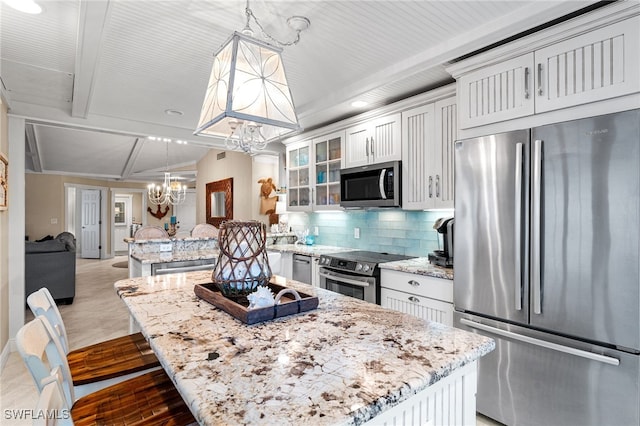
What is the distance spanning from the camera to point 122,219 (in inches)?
460

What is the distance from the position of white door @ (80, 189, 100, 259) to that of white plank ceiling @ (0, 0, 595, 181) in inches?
304

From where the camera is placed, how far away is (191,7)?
71.1 inches

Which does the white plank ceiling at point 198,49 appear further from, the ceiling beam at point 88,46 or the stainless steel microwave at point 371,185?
the stainless steel microwave at point 371,185

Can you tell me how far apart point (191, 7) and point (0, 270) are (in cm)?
277

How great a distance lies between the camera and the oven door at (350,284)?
112 inches

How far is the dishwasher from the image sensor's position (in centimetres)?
369

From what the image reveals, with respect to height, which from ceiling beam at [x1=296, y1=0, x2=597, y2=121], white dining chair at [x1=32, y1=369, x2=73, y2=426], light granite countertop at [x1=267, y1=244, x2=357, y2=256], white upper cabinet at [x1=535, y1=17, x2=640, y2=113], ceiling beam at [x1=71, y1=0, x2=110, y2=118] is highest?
ceiling beam at [x1=296, y1=0, x2=597, y2=121]

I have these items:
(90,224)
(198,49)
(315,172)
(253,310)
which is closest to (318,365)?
(253,310)

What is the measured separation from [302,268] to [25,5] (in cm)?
299

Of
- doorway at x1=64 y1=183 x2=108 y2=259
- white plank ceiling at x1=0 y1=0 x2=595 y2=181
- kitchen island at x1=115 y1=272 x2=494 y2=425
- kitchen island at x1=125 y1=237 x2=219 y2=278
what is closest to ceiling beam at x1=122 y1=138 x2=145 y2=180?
doorway at x1=64 y1=183 x2=108 y2=259

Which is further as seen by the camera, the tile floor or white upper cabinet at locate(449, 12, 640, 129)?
the tile floor

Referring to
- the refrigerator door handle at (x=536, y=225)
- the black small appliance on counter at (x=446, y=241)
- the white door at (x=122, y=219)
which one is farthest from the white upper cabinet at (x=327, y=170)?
the white door at (x=122, y=219)

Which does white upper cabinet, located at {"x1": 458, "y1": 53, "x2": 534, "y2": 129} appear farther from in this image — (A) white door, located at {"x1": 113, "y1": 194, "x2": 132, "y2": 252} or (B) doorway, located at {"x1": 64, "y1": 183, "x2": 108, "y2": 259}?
(A) white door, located at {"x1": 113, "y1": 194, "x2": 132, "y2": 252}

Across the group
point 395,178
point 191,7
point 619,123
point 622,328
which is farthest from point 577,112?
point 191,7
